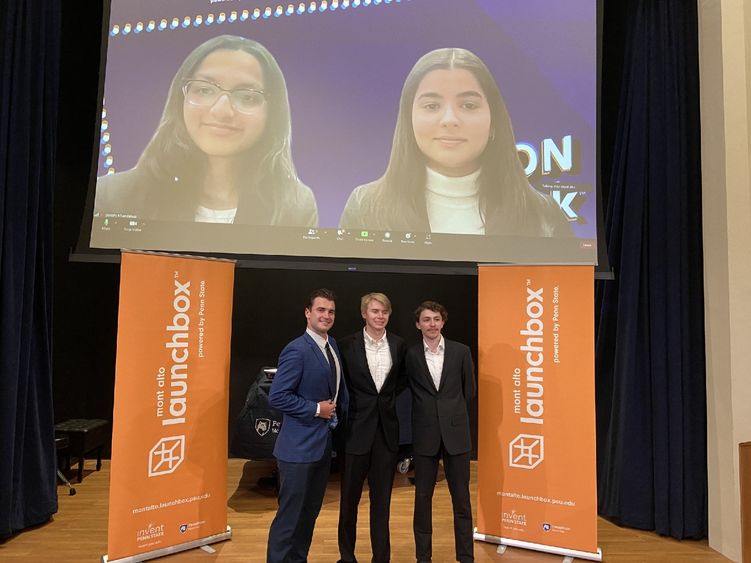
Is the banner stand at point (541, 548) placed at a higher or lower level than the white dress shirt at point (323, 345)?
lower

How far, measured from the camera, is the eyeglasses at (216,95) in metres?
3.94

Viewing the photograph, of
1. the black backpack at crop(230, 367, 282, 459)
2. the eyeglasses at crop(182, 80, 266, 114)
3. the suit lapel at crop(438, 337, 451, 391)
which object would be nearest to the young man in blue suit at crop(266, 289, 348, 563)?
the suit lapel at crop(438, 337, 451, 391)

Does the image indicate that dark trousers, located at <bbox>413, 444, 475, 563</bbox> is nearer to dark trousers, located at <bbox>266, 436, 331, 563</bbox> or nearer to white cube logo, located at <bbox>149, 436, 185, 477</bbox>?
dark trousers, located at <bbox>266, 436, 331, 563</bbox>

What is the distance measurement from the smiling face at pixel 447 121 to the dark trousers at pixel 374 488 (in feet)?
6.96

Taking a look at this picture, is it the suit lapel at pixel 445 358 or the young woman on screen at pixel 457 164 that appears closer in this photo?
the suit lapel at pixel 445 358

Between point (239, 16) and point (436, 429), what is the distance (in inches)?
124

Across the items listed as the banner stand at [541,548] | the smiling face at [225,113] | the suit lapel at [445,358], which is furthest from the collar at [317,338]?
the smiling face at [225,113]

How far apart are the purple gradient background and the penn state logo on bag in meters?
1.53

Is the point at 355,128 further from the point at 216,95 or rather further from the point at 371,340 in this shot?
the point at 371,340

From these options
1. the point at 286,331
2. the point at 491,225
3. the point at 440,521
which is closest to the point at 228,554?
the point at 440,521

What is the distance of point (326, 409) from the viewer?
2715 millimetres

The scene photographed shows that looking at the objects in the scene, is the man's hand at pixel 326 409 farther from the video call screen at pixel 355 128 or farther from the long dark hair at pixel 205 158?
the long dark hair at pixel 205 158

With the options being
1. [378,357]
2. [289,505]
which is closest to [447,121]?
[378,357]

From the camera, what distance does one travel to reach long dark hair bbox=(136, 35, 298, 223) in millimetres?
3879
